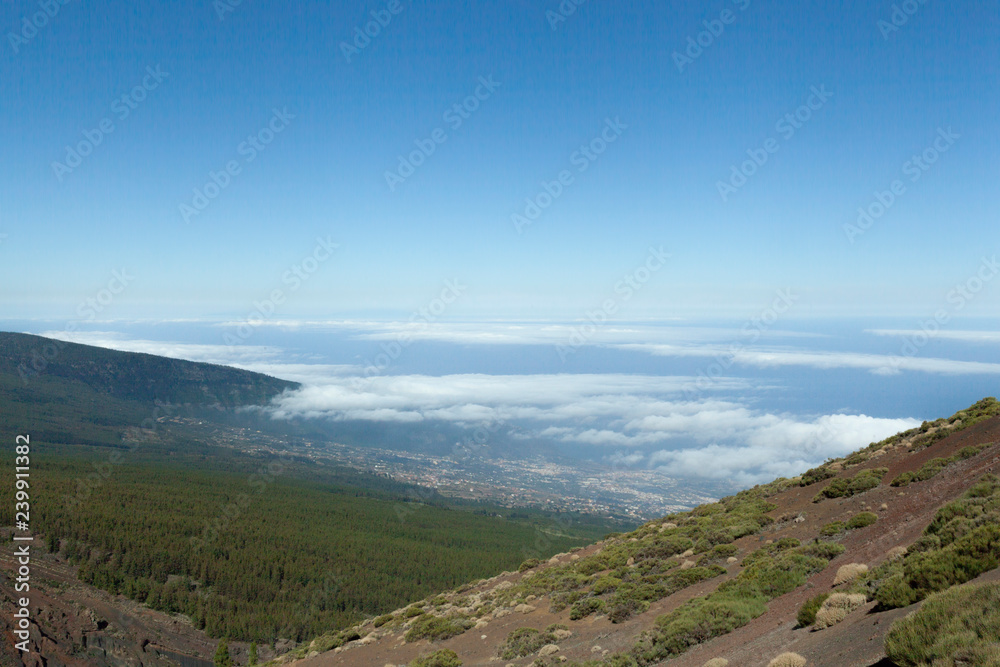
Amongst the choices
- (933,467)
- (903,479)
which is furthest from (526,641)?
(933,467)

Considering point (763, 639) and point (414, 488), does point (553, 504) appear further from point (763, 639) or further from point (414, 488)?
point (763, 639)

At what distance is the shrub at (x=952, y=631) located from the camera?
19.4 ft

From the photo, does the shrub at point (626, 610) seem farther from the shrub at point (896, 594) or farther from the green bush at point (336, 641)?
the green bush at point (336, 641)

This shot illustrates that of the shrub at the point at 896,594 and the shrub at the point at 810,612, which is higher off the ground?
the shrub at the point at 896,594

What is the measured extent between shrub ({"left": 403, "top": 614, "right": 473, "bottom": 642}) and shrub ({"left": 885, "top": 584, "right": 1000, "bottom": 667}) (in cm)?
1826

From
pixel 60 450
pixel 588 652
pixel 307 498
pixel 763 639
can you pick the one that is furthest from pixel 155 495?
pixel 763 639

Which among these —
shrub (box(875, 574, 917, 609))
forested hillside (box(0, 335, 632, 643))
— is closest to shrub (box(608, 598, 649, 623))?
shrub (box(875, 574, 917, 609))

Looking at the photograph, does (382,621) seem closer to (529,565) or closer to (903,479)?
(529,565)

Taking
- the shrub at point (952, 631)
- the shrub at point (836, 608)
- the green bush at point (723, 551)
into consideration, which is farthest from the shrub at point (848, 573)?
the green bush at point (723, 551)

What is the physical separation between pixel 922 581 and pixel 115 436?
208826mm

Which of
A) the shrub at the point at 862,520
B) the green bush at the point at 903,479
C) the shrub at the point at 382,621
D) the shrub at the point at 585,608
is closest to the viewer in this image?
the shrub at the point at 862,520

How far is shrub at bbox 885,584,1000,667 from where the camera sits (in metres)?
5.93

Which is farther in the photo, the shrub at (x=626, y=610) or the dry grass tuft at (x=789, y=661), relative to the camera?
the shrub at (x=626, y=610)

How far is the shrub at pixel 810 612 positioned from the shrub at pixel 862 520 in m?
8.60
